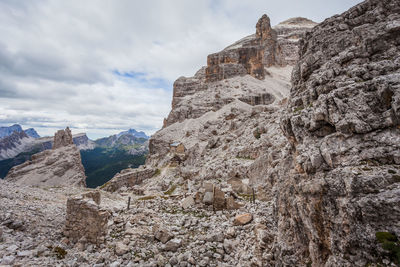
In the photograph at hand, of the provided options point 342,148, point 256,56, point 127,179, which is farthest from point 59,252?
point 256,56

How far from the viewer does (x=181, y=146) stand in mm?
61312

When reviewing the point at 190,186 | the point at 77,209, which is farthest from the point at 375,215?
the point at 190,186

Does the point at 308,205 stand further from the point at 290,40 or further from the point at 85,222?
the point at 290,40

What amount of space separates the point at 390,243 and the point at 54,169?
3644 inches

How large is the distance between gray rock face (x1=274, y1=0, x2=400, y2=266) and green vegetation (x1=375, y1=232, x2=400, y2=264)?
117 mm

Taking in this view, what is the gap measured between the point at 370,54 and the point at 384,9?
103 inches

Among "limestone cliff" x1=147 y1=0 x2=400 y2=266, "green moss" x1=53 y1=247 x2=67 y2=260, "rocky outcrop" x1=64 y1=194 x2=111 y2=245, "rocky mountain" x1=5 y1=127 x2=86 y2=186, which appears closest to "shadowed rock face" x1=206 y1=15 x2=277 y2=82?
"rocky mountain" x1=5 y1=127 x2=86 y2=186

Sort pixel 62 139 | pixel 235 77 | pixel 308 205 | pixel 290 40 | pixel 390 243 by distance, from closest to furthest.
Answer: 1. pixel 390 243
2. pixel 308 205
3. pixel 62 139
4. pixel 235 77
5. pixel 290 40

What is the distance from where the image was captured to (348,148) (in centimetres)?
579

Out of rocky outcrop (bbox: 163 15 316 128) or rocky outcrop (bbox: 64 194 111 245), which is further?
rocky outcrop (bbox: 163 15 316 128)

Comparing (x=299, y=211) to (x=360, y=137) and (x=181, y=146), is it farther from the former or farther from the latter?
(x=181, y=146)

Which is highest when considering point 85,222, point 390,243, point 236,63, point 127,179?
point 236,63

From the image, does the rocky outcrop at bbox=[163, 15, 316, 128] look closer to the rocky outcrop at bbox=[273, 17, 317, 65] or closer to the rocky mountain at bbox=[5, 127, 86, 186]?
the rocky outcrop at bbox=[273, 17, 317, 65]

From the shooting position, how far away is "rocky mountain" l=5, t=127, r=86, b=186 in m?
70.2
